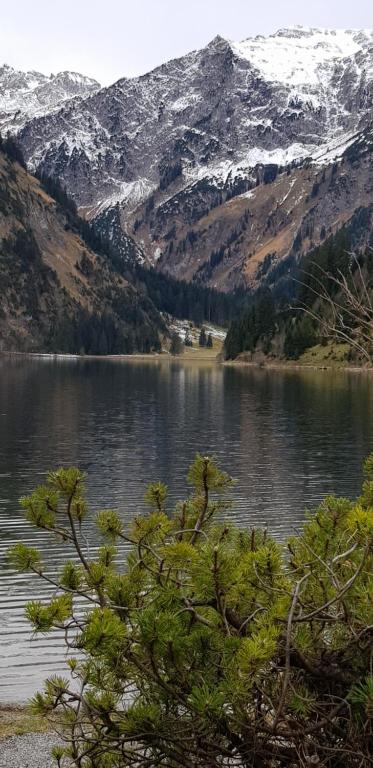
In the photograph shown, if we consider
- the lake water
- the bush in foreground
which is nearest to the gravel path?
the lake water

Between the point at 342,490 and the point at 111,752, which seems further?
the point at 342,490

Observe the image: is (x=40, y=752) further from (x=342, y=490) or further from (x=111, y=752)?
(x=342, y=490)

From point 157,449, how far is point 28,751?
55.3 m

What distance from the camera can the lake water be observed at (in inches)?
1227

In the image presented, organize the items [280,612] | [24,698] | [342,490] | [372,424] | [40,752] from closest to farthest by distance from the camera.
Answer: [280,612], [40,752], [24,698], [342,490], [372,424]

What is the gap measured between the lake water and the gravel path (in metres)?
3.92

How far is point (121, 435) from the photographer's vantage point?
80438 millimetres

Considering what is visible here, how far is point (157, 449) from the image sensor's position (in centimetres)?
7112

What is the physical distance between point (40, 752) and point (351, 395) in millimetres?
114741

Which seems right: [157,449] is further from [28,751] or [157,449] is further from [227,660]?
[227,660]

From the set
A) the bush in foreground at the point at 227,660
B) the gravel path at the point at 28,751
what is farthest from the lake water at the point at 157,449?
the bush in foreground at the point at 227,660

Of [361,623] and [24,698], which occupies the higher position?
[361,623]

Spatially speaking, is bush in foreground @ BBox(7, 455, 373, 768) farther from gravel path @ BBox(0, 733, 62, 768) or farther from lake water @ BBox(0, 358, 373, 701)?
lake water @ BBox(0, 358, 373, 701)

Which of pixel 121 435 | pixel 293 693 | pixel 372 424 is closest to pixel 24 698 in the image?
pixel 293 693
